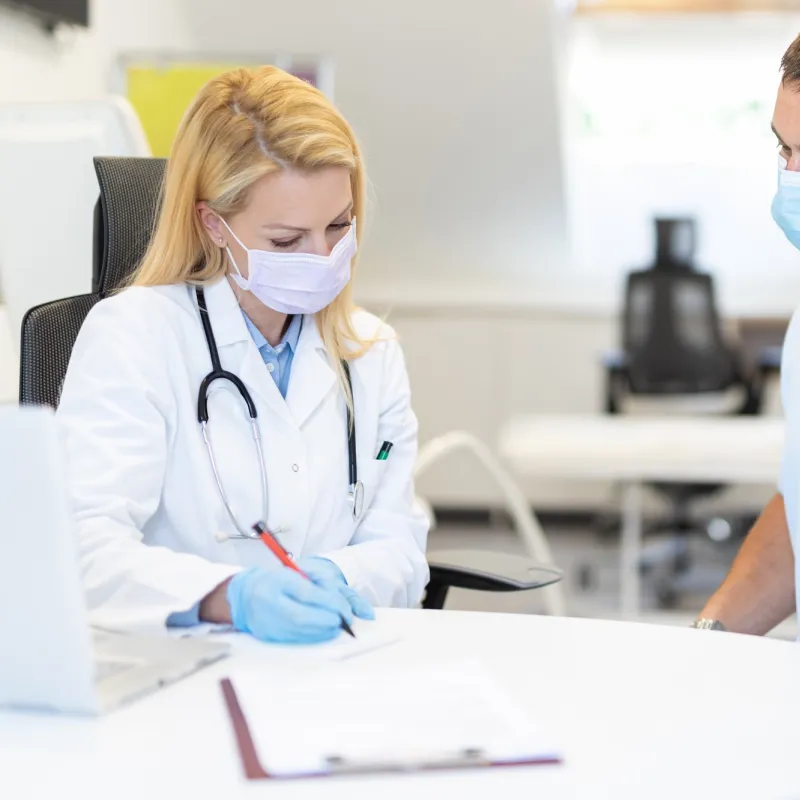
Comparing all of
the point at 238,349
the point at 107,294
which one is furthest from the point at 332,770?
the point at 107,294

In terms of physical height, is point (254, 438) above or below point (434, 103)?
below

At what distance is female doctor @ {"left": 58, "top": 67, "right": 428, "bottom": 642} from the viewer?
143 cm

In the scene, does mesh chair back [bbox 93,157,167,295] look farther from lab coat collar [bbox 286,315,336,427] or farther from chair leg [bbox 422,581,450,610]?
chair leg [bbox 422,581,450,610]

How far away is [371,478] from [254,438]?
0.18 metres

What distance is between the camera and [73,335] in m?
1.62

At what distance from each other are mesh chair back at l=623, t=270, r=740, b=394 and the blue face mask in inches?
118

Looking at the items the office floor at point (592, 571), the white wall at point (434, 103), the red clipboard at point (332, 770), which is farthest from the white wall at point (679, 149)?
the red clipboard at point (332, 770)

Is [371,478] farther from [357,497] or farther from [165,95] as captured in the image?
[165,95]

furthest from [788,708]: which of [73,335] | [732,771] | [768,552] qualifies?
[73,335]

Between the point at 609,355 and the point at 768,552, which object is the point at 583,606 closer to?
the point at 609,355

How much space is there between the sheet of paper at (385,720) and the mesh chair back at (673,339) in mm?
3708

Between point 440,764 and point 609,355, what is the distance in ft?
12.6

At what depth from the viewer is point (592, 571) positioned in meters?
4.50

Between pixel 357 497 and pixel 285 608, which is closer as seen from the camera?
pixel 285 608
